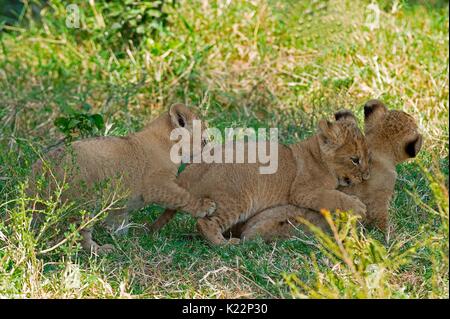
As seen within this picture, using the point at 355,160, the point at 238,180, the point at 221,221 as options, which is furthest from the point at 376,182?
the point at 221,221

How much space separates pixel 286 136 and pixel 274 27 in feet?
6.41

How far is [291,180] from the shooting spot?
6.62 m

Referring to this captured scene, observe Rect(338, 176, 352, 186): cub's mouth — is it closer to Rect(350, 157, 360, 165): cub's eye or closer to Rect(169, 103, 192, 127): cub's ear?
Rect(350, 157, 360, 165): cub's eye

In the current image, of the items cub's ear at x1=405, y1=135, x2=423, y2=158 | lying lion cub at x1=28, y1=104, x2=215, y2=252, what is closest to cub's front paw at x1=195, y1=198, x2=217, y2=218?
lying lion cub at x1=28, y1=104, x2=215, y2=252

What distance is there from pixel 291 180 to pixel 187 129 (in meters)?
0.86

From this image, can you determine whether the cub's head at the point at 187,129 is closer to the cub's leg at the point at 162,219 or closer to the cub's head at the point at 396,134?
the cub's leg at the point at 162,219

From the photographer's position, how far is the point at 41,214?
6.09 meters

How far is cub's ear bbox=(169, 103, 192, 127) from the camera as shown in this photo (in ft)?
22.0

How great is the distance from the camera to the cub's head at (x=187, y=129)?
22.0 ft

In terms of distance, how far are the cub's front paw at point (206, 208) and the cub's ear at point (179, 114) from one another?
0.68 m

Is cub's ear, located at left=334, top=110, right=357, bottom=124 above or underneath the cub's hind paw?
above

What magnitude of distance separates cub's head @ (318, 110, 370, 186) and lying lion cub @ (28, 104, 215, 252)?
0.95 metres
